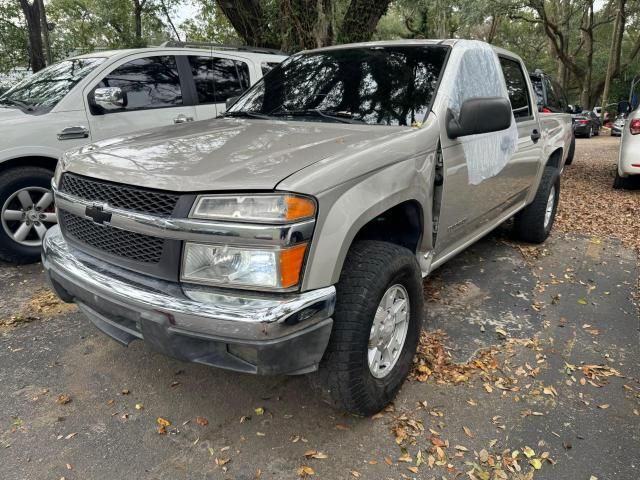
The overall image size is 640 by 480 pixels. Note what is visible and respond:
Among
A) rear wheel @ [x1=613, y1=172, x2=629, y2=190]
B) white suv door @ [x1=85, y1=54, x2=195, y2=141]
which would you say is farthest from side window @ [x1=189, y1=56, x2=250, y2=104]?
rear wheel @ [x1=613, y1=172, x2=629, y2=190]

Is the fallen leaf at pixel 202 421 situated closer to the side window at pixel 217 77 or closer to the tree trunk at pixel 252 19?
the side window at pixel 217 77

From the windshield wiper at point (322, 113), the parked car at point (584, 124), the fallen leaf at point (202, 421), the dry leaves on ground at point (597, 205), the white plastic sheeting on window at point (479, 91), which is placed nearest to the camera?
the fallen leaf at point (202, 421)

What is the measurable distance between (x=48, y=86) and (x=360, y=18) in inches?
217

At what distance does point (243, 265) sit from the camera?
194 cm

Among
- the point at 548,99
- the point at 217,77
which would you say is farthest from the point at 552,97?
the point at 217,77

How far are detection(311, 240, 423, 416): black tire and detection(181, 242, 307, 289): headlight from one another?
0.34 m

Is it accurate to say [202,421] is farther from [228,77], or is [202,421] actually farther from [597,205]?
[597,205]

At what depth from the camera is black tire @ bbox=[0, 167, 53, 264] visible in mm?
4277

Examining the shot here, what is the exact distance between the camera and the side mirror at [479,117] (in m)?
2.76

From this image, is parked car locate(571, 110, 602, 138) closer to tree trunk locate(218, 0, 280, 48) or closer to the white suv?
tree trunk locate(218, 0, 280, 48)

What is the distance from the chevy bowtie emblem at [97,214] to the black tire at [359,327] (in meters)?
1.07

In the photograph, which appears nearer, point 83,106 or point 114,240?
point 114,240

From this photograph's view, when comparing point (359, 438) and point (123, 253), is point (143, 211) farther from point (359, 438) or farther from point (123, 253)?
point (359, 438)

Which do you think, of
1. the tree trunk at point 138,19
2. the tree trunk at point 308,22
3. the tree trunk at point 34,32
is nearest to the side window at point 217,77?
the tree trunk at point 308,22
